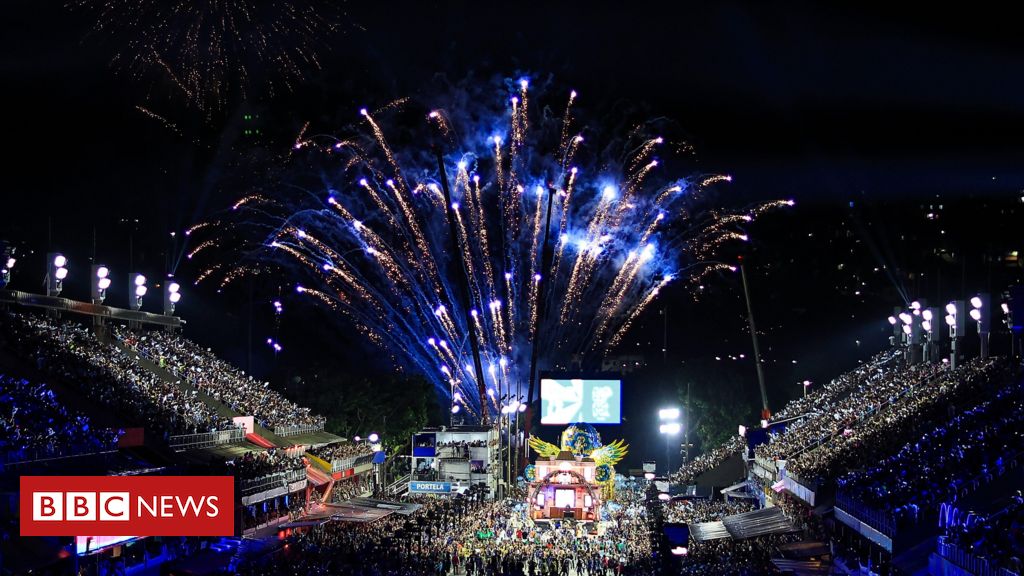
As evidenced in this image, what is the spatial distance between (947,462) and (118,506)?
64.7ft

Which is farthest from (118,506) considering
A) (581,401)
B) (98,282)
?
(581,401)

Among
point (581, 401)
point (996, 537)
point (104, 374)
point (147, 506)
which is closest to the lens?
point (996, 537)

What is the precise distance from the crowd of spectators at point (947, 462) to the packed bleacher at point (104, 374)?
21466 mm

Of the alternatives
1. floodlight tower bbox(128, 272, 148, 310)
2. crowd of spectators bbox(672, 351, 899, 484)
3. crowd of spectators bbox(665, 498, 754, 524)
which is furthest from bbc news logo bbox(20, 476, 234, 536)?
crowd of spectators bbox(672, 351, 899, 484)

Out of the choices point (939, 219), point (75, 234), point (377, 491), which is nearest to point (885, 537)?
point (377, 491)

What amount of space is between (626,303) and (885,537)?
48.9m

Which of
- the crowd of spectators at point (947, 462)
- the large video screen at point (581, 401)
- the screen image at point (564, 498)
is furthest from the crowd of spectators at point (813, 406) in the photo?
the crowd of spectators at point (947, 462)

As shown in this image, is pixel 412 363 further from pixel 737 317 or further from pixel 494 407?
pixel 737 317

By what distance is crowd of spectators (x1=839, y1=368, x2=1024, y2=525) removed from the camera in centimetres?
2456

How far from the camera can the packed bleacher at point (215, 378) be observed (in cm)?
4238

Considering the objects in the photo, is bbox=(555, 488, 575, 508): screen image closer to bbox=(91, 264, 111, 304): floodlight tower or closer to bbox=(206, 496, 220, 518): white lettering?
bbox=(91, 264, 111, 304): floodlight tower

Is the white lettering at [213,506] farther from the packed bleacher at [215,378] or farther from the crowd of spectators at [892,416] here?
the packed bleacher at [215,378]

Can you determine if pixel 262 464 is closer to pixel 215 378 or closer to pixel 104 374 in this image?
pixel 104 374

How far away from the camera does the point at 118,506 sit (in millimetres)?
20297
